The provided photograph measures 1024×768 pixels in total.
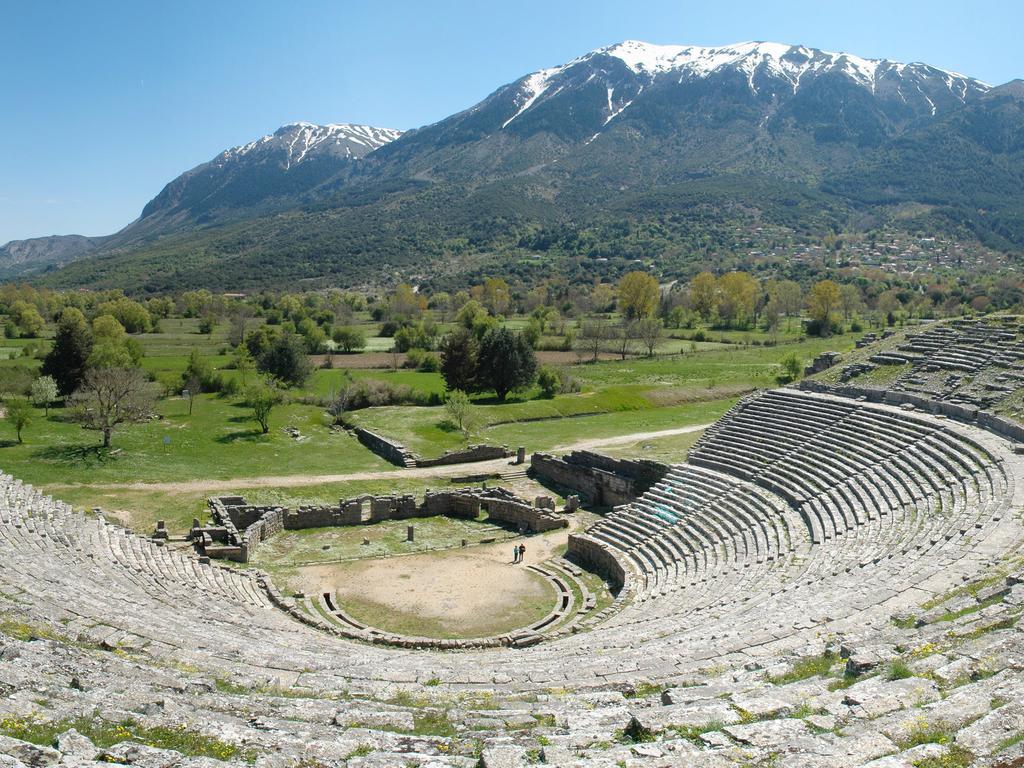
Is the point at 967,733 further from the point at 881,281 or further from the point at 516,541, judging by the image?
the point at 881,281

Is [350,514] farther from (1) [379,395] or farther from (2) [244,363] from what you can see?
(2) [244,363]

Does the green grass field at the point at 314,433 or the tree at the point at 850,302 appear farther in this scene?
the tree at the point at 850,302

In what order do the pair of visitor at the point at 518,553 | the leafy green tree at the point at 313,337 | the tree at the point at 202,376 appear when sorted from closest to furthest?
the pair of visitor at the point at 518,553, the tree at the point at 202,376, the leafy green tree at the point at 313,337

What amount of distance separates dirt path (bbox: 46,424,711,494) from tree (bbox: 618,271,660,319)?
69.0 meters

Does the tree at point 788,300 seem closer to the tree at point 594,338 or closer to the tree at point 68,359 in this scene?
Result: the tree at point 594,338

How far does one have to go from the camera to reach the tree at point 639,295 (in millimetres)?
120875

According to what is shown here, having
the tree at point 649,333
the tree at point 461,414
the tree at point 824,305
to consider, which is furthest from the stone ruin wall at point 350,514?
the tree at point 824,305

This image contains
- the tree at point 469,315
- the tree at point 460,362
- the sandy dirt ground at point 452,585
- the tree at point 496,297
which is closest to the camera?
the sandy dirt ground at point 452,585

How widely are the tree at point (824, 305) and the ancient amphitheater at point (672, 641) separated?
73058 millimetres

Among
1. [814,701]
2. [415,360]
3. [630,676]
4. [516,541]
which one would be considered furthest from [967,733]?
[415,360]

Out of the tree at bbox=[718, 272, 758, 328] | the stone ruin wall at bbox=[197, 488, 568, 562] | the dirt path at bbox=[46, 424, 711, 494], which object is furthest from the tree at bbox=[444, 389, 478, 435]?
the tree at bbox=[718, 272, 758, 328]

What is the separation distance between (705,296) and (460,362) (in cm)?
7079

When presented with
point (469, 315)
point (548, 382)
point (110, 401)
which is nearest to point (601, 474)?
point (548, 382)

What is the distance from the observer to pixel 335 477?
146 feet
